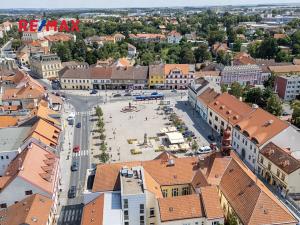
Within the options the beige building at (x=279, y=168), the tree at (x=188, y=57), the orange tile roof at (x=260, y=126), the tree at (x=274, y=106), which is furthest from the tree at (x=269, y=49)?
the beige building at (x=279, y=168)

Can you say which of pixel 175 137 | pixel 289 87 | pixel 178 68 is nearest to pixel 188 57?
pixel 178 68

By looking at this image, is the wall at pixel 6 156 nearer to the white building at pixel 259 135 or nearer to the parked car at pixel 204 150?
the parked car at pixel 204 150

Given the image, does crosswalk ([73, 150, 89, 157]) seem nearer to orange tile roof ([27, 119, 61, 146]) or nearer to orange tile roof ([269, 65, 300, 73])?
orange tile roof ([27, 119, 61, 146])

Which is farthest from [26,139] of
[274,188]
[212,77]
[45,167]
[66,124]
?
[212,77]

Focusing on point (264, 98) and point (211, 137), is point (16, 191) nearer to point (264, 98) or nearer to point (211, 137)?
point (211, 137)

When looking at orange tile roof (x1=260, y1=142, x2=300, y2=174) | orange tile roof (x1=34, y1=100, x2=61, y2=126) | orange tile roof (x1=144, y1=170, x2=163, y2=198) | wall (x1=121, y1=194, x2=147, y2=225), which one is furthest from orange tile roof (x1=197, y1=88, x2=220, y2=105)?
wall (x1=121, y1=194, x2=147, y2=225)

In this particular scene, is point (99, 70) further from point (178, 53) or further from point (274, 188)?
point (274, 188)
